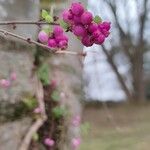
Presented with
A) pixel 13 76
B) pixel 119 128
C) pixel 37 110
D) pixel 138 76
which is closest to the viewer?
pixel 13 76

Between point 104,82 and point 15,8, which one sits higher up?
point 15,8

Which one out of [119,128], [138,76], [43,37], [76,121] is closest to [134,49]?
[138,76]

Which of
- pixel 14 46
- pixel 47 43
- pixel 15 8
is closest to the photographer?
pixel 47 43

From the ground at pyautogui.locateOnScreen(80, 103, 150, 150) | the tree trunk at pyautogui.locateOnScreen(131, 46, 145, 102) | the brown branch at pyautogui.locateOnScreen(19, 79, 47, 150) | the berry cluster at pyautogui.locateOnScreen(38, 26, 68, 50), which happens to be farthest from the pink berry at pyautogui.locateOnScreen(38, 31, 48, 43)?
the tree trunk at pyautogui.locateOnScreen(131, 46, 145, 102)

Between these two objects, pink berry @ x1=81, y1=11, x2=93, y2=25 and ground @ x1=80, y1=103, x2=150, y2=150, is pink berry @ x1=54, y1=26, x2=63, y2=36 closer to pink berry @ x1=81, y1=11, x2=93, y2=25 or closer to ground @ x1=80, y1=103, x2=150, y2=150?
pink berry @ x1=81, y1=11, x2=93, y2=25

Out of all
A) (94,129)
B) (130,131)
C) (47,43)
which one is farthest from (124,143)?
(47,43)

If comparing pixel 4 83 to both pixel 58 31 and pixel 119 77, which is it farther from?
pixel 119 77

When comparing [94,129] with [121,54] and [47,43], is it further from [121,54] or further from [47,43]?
[47,43]
